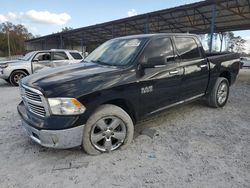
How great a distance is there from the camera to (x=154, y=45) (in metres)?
3.92

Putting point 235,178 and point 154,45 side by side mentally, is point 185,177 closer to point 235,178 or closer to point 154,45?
point 235,178

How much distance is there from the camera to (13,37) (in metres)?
66.4

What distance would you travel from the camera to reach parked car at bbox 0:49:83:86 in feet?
33.7

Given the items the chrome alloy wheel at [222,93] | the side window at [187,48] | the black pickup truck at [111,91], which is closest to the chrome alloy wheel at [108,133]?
the black pickup truck at [111,91]

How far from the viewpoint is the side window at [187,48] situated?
14.5 feet

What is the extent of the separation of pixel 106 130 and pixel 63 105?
2.66 ft

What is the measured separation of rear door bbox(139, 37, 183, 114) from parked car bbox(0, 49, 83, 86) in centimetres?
712

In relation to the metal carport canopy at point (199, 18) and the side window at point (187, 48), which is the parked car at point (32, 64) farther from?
the metal carport canopy at point (199, 18)

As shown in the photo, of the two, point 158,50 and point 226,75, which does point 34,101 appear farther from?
point 226,75

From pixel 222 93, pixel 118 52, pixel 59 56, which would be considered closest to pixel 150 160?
pixel 118 52

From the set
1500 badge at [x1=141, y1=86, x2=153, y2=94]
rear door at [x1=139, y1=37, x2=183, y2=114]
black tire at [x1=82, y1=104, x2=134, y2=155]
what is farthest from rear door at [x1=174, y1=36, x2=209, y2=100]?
black tire at [x1=82, y1=104, x2=134, y2=155]

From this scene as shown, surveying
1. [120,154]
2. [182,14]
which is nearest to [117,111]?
[120,154]

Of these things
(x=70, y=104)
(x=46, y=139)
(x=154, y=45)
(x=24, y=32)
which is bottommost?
(x=46, y=139)

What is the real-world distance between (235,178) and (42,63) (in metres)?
10.0
